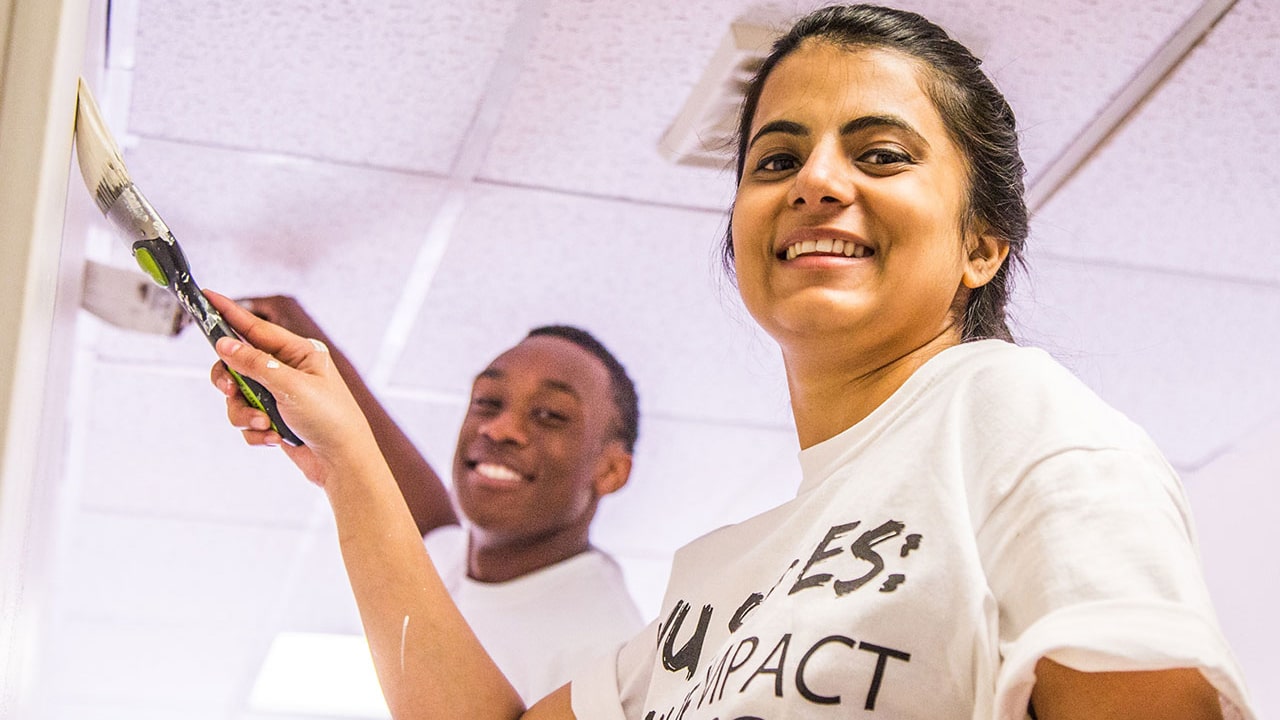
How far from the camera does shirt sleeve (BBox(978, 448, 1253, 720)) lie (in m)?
0.53

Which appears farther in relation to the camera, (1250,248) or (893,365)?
(1250,248)

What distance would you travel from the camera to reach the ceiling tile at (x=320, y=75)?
133 centimetres

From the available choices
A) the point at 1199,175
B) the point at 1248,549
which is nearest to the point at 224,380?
the point at 1199,175

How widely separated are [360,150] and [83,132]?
845 millimetres

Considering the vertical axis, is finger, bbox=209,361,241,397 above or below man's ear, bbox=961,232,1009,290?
above

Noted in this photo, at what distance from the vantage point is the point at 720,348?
2.06 m

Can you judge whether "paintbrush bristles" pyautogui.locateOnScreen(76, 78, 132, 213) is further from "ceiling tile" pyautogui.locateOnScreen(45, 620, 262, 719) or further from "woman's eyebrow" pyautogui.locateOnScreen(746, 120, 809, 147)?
"ceiling tile" pyautogui.locateOnScreen(45, 620, 262, 719)

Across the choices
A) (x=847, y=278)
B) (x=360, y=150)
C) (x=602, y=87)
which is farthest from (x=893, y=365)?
(x=360, y=150)

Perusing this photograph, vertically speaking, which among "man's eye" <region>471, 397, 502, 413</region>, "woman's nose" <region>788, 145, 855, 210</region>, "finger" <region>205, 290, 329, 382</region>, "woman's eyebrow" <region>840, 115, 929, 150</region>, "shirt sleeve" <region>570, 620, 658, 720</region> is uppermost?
"man's eye" <region>471, 397, 502, 413</region>

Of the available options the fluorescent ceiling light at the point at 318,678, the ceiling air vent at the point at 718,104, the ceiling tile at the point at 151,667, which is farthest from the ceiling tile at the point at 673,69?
the ceiling tile at the point at 151,667

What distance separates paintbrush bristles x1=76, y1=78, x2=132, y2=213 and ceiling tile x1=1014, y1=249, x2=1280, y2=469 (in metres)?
1.16

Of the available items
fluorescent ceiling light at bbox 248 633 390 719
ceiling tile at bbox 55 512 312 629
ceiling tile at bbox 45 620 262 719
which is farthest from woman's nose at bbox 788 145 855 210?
ceiling tile at bbox 45 620 262 719

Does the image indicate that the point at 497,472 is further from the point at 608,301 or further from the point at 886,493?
the point at 886,493

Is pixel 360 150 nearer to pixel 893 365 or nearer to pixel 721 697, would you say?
pixel 893 365
